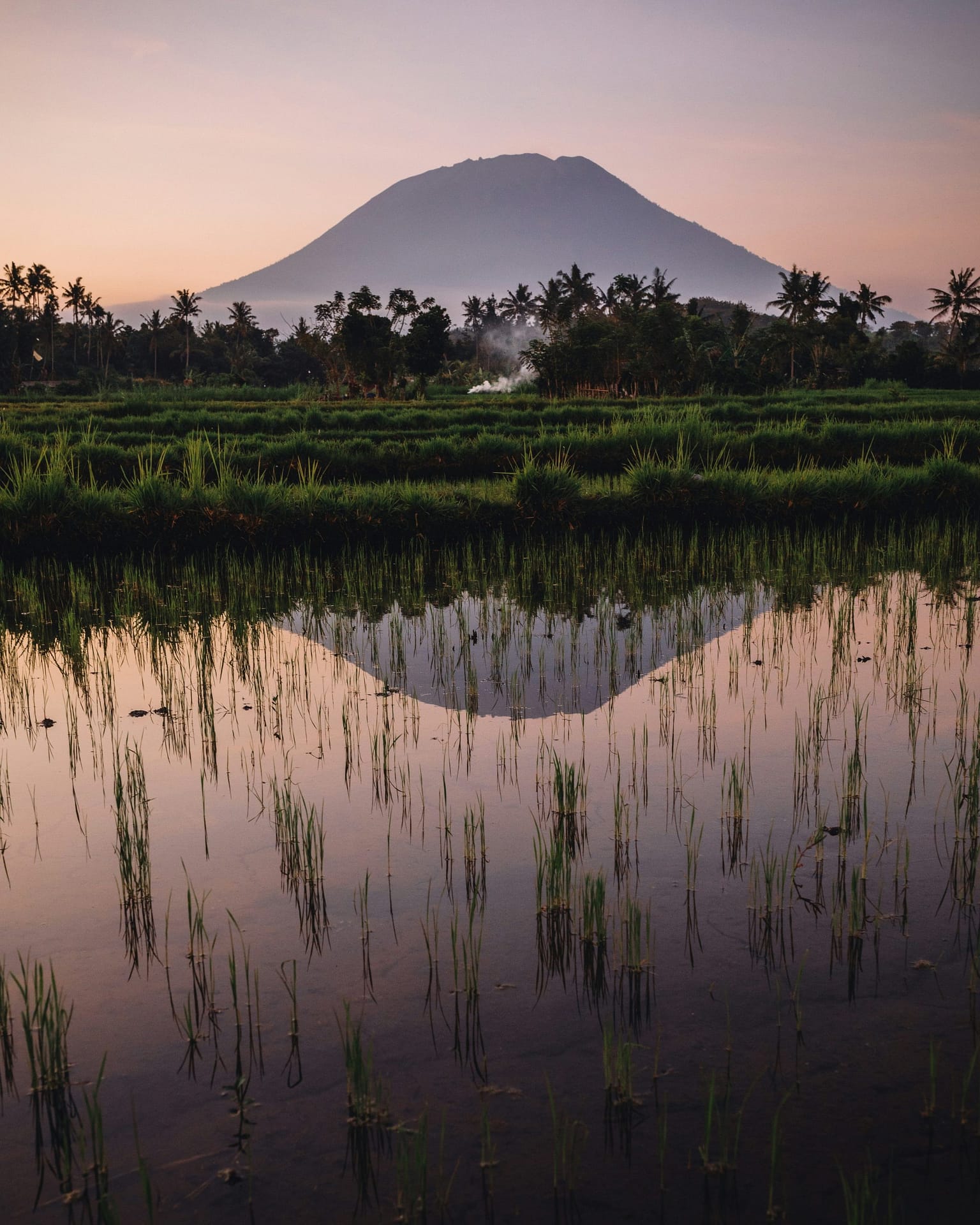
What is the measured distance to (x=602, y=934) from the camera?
2777mm

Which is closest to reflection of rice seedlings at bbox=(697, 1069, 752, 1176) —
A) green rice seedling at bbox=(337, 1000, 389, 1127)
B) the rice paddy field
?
the rice paddy field

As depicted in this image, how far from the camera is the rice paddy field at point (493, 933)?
2.05 m

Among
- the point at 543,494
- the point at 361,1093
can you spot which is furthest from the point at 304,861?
the point at 543,494

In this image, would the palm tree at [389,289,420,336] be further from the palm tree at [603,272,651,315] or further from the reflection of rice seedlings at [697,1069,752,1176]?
the reflection of rice seedlings at [697,1069,752,1176]

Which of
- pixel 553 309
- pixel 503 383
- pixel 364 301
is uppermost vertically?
pixel 553 309

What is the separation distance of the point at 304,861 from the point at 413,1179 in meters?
1.50

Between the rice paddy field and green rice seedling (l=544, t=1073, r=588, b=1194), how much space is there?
1 centimetres

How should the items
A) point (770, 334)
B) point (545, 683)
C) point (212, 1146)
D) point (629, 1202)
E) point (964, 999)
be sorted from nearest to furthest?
point (629, 1202)
point (212, 1146)
point (964, 999)
point (545, 683)
point (770, 334)

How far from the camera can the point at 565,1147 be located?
6.61 ft

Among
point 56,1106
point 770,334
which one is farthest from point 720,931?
point 770,334

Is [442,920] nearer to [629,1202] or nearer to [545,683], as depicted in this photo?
[629,1202]

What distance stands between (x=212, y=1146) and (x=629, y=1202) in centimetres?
84

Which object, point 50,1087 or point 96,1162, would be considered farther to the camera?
point 50,1087

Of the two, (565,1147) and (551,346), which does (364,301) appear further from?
(565,1147)
